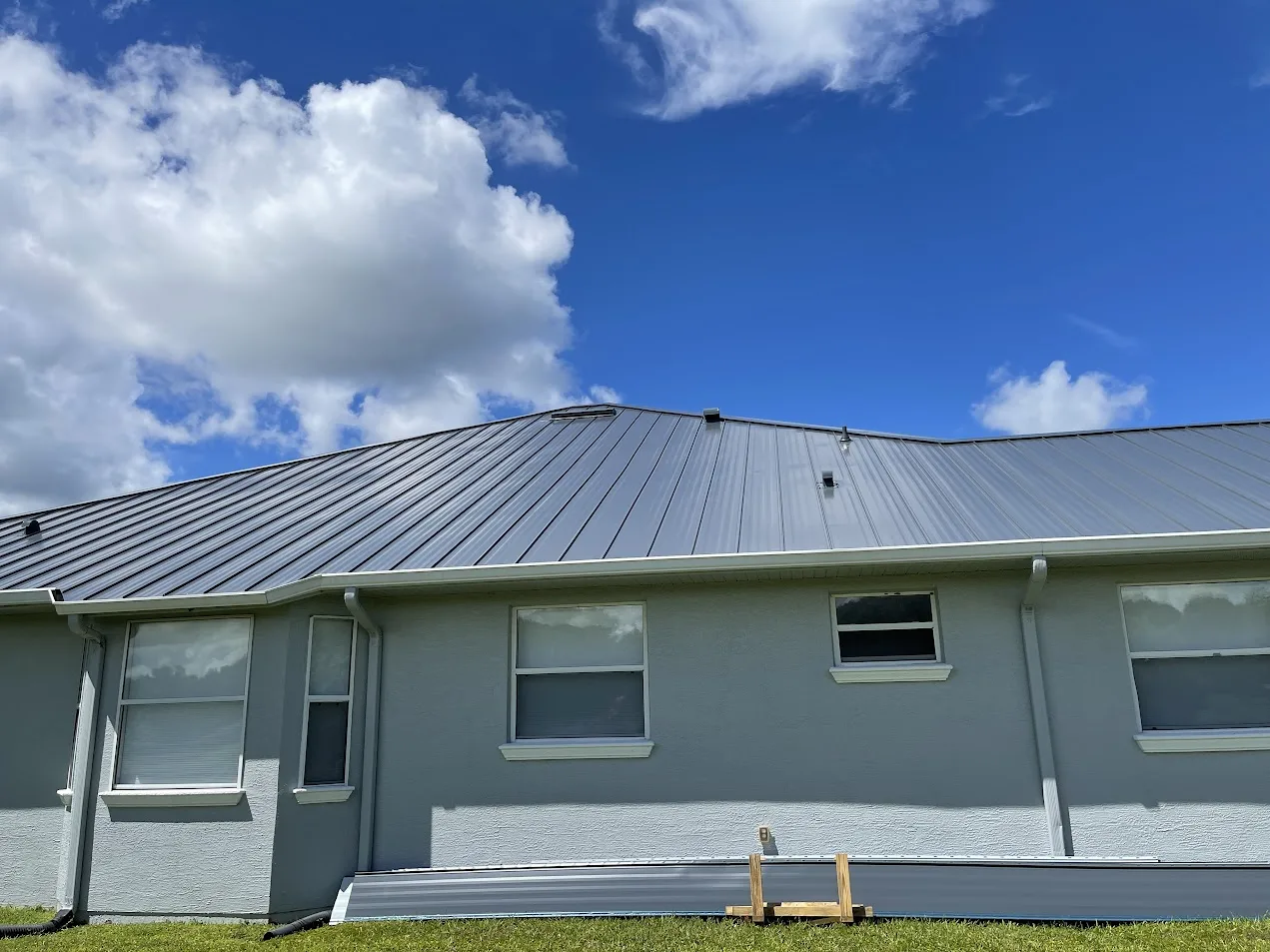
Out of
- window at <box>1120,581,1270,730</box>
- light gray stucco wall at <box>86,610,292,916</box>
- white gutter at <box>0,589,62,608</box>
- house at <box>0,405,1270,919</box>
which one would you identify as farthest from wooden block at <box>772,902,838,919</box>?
white gutter at <box>0,589,62,608</box>

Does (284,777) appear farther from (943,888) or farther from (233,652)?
(943,888)

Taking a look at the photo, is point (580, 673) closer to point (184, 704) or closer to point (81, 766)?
point (184, 704)

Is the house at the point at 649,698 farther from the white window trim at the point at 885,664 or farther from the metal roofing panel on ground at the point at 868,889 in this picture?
the metal roofing panel on ground at the point at 868,889

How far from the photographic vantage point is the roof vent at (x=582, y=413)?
14.0 m

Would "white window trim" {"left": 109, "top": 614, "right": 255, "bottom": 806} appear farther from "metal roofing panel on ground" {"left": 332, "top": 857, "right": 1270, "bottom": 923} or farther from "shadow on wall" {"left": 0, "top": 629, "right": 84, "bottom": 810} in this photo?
"metal roofing panel on ground" {"left": 332, "top": 857, "right": 1270, "bottom": 923}

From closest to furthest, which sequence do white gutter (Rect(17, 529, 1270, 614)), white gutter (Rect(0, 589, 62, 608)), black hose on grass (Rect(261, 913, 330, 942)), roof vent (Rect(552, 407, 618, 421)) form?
black hose on grass (Rect(261, 913, 330, 942)) → white gutter (Rect(17, 529, 1270, 614)) → white gutter (Rect(0, 589, 62, 608)) → roof vent (Rect(552, 407, 618, 421))

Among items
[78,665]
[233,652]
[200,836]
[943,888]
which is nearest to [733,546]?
[943,888]

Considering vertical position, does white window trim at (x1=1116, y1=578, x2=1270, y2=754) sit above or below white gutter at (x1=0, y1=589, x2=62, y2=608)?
below

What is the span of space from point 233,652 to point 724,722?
185 inches

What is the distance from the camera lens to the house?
23.1ft

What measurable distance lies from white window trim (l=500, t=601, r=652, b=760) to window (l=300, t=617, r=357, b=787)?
1559 millimetres

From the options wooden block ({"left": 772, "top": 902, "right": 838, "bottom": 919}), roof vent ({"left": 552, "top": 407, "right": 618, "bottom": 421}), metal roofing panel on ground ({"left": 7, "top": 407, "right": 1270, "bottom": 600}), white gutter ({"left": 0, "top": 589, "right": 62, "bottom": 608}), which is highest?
roof vent ({"left": 552, "top": 407, "right": 618, "bottom": 421})

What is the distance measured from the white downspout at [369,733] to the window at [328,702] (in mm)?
173

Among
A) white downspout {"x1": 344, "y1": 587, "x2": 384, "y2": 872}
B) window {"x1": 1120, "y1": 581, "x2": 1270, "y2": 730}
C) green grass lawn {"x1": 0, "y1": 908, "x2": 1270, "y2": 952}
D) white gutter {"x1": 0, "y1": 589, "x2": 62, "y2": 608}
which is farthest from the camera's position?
white gutter {"x1": 0, "y1": 589, "x2": 62, "y2": 608}
